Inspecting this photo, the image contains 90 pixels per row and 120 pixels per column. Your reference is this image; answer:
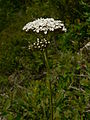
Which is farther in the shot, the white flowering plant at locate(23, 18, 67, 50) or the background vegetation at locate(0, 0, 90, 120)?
the background vegetation at locate(0, 0, 90, 120)

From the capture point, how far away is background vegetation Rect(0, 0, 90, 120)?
10.2 feet

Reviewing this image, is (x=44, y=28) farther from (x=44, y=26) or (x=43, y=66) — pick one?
(x=43, y=66)

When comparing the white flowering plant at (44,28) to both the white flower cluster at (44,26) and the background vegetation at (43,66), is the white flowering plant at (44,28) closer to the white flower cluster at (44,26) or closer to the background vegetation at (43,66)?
the white flower cluster at (44,26)

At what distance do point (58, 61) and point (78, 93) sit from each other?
702mm

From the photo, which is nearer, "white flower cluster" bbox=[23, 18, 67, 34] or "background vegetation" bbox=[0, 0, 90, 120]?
"white flower cluster" bbox=[23, 18, 67, 34]

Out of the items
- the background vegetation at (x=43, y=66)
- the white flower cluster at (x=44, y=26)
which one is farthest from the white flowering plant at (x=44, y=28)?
the background vegetation at (x=43, y=66)

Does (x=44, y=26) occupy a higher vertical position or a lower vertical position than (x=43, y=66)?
higher

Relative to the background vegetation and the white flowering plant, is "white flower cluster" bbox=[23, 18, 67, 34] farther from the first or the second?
the background vegetation

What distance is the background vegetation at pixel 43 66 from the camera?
3.11 meters

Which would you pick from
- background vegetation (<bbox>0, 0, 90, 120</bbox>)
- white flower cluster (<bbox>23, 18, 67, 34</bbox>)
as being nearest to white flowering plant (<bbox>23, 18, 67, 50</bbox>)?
white flower cluster (<bbox>23, 18, 67, 34</bbox>)

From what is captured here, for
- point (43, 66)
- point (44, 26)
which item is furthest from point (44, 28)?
point (43, 66)

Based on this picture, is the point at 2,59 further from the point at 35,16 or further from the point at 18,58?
the point at 35,16

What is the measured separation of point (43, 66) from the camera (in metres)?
4.30

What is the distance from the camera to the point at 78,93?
3.12 m
